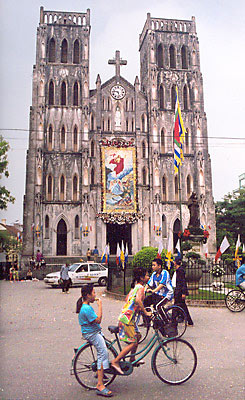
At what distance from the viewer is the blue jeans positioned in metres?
5.09

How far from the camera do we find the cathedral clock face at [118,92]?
36.7 meters

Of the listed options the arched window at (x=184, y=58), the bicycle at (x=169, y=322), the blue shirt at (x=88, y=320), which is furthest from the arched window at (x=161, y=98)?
the blue shirt at (x=88, y=320)

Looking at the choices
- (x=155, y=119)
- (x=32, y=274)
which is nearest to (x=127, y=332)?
(x=32, y=274)

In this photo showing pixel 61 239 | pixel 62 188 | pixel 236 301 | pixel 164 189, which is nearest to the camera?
pixel 236 301

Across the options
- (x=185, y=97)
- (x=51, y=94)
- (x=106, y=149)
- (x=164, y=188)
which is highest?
(x=185, y=97)

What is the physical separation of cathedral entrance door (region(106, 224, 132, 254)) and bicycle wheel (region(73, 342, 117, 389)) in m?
29.5

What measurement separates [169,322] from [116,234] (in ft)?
91.1

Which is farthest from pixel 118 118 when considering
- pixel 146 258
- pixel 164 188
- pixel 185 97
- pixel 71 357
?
pixel 71 357

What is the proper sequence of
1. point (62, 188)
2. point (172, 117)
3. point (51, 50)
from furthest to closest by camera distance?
point (51, 50) → point (172, 117) → point (62, 188)

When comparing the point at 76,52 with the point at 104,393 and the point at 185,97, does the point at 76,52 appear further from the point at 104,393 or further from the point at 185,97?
the point at 104,393

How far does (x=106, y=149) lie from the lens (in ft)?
116

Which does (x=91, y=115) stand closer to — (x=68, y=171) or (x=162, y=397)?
(x=68, y=171)

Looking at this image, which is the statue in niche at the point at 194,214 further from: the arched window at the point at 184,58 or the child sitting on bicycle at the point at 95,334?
the arched window at the point at 184,58

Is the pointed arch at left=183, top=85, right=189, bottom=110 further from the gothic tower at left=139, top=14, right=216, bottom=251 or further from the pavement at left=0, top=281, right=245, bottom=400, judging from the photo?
the pavement at left=0, top=281, right=245, bottom=400
